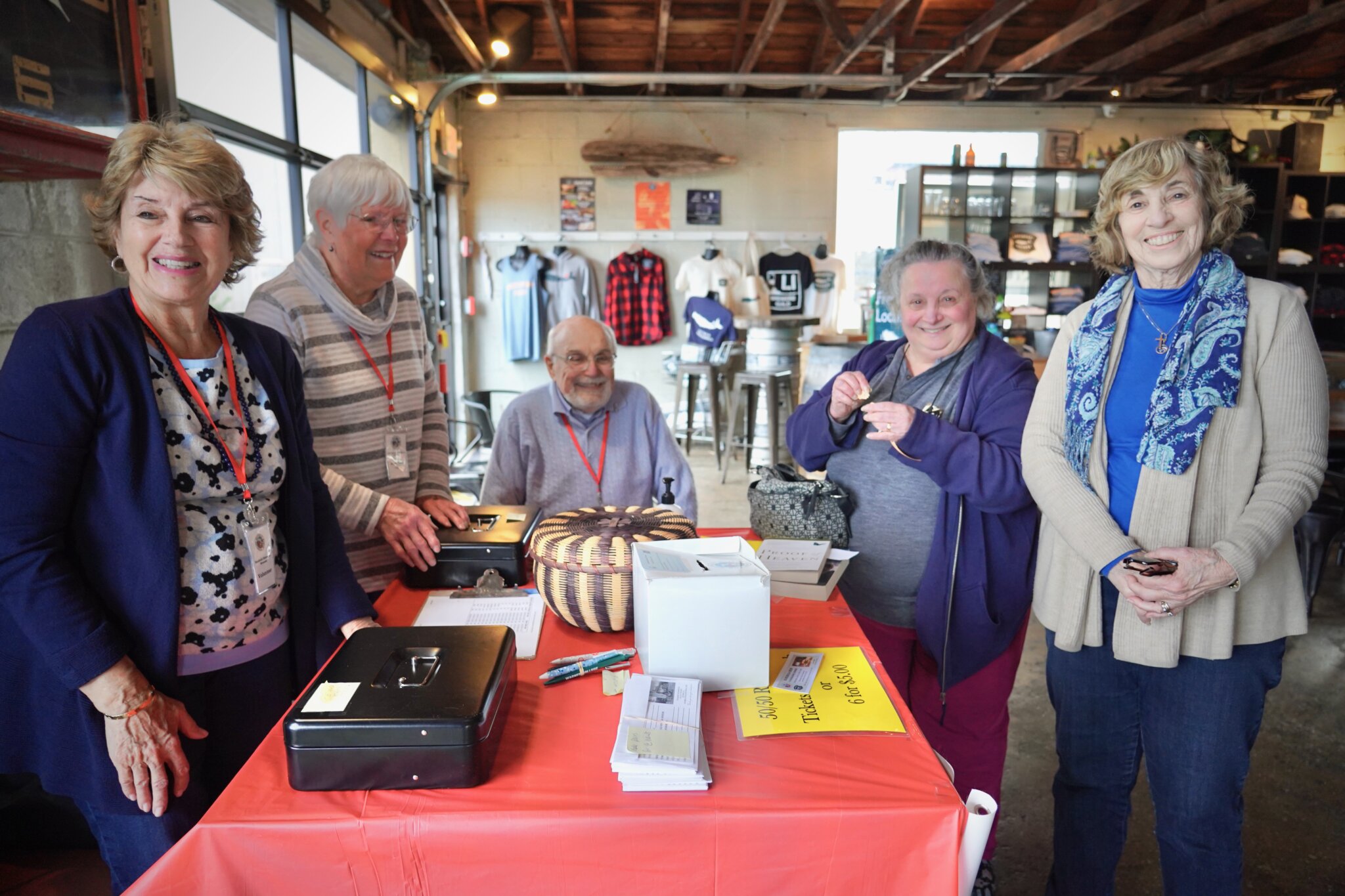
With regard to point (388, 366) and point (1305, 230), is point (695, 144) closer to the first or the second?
point (1305, 230)

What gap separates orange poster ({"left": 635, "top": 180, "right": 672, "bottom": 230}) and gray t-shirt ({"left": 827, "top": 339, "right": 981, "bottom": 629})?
638cm

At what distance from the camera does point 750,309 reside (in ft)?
25.5

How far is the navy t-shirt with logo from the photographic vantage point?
7680 millimetres

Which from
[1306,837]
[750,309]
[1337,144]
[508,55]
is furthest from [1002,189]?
[1306,837]

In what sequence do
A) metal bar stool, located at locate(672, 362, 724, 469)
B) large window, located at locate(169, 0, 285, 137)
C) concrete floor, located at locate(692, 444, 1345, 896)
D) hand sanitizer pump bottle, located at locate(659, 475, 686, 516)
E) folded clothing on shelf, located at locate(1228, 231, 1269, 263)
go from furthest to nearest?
folded clothing on shelf, located at locate(1228, 231, 1269, 263) → metal bar stool, located at locate(672, 362, 724, 469) → large window, located at locate(169, 0, 285, 137) → hand sanitizer pump bottle, located at locate(659, 475, 686, 516) → concrete floor, located at locate(692, 444, 1345, 896)

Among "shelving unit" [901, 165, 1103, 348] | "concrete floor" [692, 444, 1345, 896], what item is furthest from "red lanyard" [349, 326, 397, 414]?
"shelving unit" [901, 165, 1103, 348]

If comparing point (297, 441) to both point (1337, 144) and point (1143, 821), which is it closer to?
point (1143, 821)

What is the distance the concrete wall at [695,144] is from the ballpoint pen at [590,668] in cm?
687

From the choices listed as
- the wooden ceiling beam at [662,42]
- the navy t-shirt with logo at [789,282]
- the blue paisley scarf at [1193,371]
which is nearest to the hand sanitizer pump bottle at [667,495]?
the blue paisley scarf at [1193,371]

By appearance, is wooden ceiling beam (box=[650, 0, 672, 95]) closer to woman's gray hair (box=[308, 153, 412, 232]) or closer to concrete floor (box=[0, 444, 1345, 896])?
woman's gray hair (box=[308, 153, 412, 232])

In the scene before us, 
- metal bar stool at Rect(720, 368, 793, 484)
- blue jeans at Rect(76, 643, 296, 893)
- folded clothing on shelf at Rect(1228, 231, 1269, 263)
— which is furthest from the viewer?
folded clothing on shelf at Rect(1228, 231, 1269, 263)

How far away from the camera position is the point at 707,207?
7.98 metres

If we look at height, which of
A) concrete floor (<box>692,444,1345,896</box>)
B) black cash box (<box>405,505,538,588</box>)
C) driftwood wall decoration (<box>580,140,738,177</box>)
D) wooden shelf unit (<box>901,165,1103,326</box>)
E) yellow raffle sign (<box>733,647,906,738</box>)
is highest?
driftwood wall decoration (<box>580,140,738,177</box>)

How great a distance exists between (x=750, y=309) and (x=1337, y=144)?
6.20m
